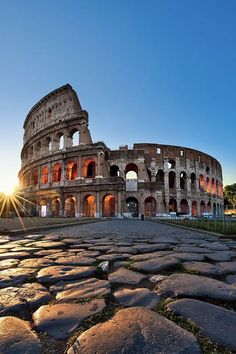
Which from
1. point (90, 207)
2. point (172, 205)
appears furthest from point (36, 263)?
point (172, 205)

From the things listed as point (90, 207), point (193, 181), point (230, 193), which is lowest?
point (90, 207)

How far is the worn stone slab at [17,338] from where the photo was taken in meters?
0.87

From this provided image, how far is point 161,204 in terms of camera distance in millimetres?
27938

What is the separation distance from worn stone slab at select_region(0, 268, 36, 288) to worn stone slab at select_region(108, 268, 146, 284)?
0.75 m

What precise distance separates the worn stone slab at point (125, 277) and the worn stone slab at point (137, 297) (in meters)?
0.19

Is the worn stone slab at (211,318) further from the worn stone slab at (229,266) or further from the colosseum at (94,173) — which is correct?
the colosseum at (94,173)

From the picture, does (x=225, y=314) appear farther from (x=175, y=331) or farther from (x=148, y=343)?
(x=148, y=343)

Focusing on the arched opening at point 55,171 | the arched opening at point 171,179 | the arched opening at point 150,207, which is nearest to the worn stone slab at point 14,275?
the arched opening at point 55,171

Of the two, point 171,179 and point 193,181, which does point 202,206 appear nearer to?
point 193,181

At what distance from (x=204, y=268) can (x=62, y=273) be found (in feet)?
4.45

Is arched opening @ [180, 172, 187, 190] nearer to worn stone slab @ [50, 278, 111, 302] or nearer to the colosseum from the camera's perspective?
the colosseum

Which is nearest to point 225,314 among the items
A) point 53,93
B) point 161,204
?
point 161,204

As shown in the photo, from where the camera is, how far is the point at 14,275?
1.95 meters

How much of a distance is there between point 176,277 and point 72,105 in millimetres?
28316
